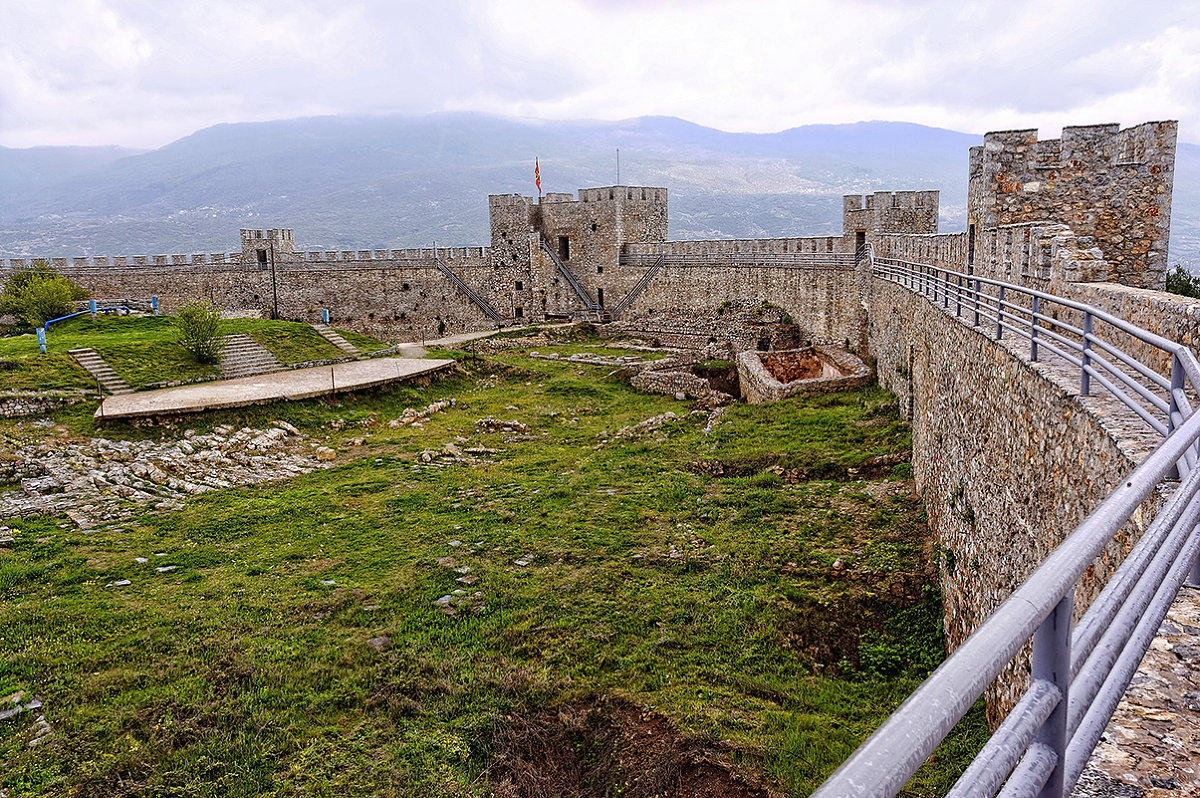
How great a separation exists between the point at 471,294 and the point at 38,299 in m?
18.6

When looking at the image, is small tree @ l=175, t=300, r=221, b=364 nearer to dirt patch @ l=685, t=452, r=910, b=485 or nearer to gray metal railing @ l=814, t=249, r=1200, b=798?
dirt patch @ l=685, t=452, r=910, b=485

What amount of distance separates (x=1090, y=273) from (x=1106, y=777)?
30.5 feet

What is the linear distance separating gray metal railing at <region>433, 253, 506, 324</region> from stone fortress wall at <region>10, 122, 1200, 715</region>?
0.22m

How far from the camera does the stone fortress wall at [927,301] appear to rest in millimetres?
6262

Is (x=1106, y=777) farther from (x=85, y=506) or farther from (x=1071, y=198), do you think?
(x=85, y=506)

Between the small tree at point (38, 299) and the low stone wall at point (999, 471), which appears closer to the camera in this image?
the low stone wall at point (999, 471)

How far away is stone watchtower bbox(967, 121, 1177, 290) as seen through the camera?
1215 cm

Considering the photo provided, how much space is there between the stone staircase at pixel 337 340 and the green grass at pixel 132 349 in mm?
351

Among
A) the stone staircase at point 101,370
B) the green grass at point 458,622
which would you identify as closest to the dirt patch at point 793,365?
the green grass at point 458,622

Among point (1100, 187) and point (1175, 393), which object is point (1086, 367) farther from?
point (1100, 187)

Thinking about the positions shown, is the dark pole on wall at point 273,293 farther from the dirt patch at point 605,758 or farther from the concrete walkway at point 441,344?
the dirt patch at point 605,758

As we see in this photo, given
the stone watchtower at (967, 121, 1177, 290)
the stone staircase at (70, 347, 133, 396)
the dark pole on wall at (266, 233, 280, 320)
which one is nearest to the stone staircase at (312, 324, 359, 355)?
the stone staircase at (70, 347, 133, 396)

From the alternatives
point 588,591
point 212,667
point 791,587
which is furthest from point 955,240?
point 212,667

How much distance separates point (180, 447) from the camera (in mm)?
16672
